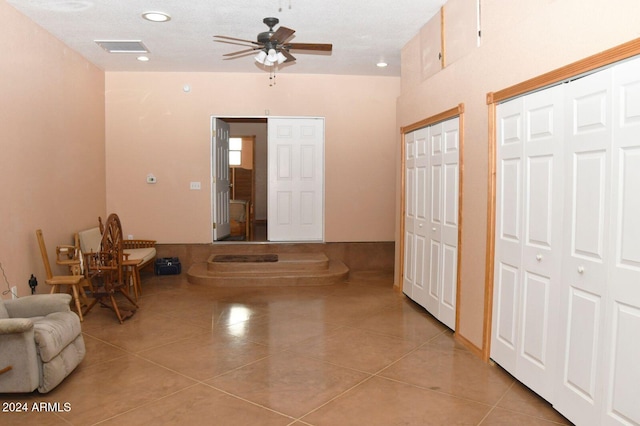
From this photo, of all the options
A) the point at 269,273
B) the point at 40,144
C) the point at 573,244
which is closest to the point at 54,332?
the point at 40,144

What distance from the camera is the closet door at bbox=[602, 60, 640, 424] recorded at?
2.40 meters

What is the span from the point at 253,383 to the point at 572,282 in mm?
2254

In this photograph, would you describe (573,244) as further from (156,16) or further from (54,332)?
(156,16)

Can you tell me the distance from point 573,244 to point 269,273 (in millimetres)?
4648

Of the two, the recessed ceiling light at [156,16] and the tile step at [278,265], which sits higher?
the recessed ceiling light at [156,16]

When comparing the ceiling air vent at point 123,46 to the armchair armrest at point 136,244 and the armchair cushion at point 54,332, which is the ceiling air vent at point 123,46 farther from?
the armchair cushion at point 54,332

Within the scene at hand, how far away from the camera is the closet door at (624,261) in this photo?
2.40 meters

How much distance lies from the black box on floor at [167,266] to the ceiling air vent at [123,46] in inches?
123

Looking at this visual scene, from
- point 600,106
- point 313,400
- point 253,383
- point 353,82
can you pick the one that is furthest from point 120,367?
point 353,82

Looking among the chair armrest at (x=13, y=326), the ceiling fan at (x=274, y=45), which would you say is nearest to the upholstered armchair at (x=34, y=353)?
the chair armrest at (x=13, y=326)

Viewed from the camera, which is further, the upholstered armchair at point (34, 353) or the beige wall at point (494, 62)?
the upholstered armchair at point (34, 353)

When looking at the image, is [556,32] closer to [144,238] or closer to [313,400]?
[313,400]

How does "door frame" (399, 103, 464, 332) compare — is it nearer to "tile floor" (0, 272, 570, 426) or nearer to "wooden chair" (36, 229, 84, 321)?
"tile floor" (0, 272, 570, 426)

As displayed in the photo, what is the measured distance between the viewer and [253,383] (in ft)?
11.5
